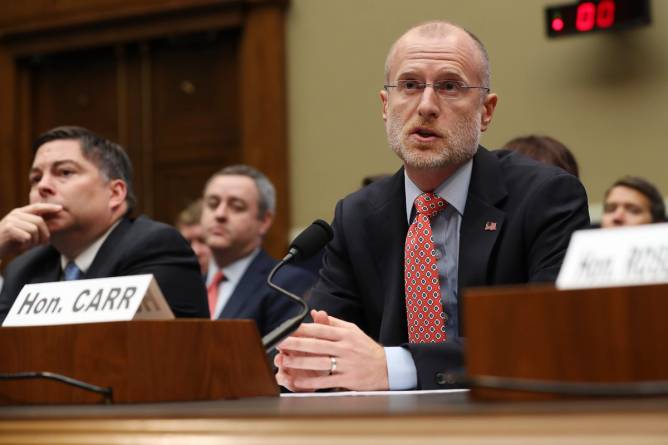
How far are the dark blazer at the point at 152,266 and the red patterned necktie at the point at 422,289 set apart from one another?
0.86 metres

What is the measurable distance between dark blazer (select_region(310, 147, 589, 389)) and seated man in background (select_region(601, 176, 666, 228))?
1.87 metres

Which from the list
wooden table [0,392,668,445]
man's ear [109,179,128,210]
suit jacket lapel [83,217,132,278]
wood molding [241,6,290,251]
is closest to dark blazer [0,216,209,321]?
suit jacket lapel [83,217,132,278]

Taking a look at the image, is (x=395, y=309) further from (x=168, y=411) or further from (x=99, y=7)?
(x=99, y=7)

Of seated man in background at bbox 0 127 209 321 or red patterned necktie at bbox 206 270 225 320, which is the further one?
red patterned necktie at bbox 206 270 225 320

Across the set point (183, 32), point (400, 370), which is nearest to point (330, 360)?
point (400, 370)

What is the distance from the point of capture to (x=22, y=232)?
2.76 m

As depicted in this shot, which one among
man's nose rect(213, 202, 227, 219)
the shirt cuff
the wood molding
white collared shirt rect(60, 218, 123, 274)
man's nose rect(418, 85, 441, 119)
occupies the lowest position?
the shirt cuff

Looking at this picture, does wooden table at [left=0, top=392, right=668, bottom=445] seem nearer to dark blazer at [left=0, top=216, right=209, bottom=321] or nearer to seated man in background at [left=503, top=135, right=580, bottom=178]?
dark blazer at [left=0, top=216, right=209, bottom=321]

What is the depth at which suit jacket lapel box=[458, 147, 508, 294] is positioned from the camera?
2.09 m

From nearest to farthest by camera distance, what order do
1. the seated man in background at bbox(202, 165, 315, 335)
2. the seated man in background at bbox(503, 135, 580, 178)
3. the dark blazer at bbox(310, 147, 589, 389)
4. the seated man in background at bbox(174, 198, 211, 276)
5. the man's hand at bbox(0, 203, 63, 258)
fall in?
1. the dark blazer at bbox(310, 147, 589, 389)
2. the man's hand at bbox(0, 203, 63, 258)
3. the seated man in background at bbox(503, 135, 580, 178)
4. the seated man in background at bbox(202, 165, 315, 335)
5. the seated man in background at bbox(174, 198, 211, 276)

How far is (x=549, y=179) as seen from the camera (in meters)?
2.14

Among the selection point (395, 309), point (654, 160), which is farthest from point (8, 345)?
point (654, 160)

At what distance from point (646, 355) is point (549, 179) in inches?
45.5

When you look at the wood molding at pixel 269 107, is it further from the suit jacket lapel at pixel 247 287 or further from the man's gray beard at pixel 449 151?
the man's gray beard at pixel 449 151
